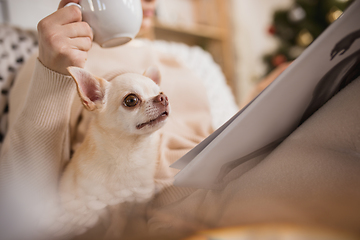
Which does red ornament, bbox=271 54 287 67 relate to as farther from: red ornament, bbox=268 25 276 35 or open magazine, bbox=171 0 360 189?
open magazine, bbox=171 0 360 189

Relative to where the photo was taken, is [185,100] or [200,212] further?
[185,100]

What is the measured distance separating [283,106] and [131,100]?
0.64ft

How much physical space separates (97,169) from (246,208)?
0.20m

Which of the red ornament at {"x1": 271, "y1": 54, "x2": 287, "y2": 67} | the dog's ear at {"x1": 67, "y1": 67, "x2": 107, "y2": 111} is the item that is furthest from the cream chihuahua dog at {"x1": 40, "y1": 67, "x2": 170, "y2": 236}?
the red ornament at {"x1": 271, "y1": 54, "x2": 287, "y2": 67}

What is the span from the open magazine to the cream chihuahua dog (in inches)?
2.4

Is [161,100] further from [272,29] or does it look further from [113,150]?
[272,29]

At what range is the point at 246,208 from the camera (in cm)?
24

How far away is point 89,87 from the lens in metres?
0.30

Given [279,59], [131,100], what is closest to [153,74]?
[131,100]

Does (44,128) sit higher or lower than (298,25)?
lower

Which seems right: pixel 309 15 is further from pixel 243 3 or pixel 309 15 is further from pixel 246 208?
pixel 246 208

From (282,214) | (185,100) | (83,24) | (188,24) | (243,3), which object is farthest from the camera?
(243,3)

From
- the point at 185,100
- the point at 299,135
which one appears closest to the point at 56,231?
the point at 299,135

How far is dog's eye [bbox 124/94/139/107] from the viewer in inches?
11.4
